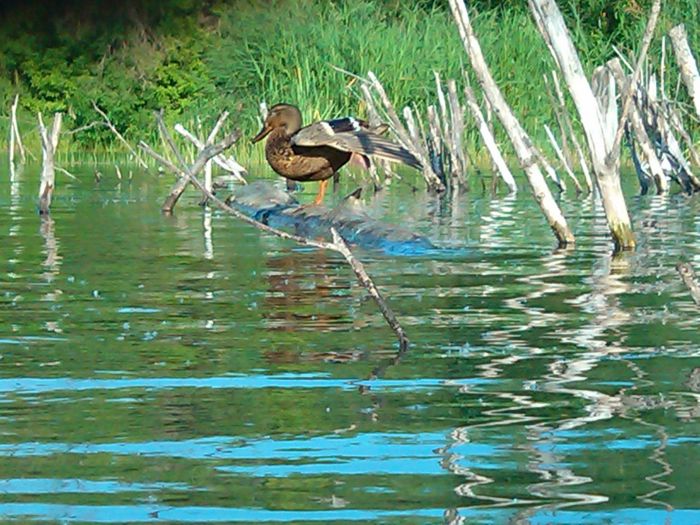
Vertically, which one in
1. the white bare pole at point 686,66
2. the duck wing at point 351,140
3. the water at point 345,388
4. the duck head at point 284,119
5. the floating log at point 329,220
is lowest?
the floating log at point 329,220

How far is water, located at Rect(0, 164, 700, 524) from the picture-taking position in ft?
15.4

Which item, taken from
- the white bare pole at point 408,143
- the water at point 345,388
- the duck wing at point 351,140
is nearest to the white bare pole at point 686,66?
the white bare pole at point 408,143

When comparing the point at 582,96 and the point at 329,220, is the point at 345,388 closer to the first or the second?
the point at 582,96

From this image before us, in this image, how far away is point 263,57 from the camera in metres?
27.0

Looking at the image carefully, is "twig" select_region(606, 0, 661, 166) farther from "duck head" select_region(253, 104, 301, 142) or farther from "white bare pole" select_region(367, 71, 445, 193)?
"white bare pole" select_region(367, 71, 445, 193)

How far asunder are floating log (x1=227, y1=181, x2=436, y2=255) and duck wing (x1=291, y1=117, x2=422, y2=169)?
0.42m

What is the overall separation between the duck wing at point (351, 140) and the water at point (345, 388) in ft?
7.72

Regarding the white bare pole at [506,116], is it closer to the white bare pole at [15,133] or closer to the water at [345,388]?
the water at [345,388]

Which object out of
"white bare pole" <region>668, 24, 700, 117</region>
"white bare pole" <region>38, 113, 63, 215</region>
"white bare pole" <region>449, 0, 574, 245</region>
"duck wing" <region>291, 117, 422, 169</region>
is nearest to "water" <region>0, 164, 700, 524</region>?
"white bare pole" <region>449, 0, 574, 245</region>

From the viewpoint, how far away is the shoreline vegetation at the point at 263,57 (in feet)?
80.5

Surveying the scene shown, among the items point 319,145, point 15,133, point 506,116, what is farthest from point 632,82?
point 15,133

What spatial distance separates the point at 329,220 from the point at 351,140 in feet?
3.02

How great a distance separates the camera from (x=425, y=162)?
1908 cm

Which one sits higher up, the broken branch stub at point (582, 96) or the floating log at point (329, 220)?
the broken branch stub at point (582, 96)
